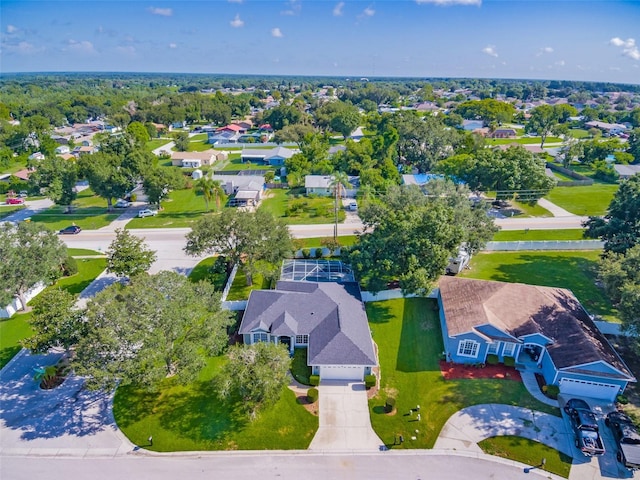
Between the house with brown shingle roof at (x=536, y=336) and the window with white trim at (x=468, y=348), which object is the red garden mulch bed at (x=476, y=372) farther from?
the window with white trim at (x=468, y=348)

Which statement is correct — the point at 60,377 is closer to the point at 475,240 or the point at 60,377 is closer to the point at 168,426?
the point at 168,426

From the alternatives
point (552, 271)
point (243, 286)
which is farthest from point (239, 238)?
point (552, 271)

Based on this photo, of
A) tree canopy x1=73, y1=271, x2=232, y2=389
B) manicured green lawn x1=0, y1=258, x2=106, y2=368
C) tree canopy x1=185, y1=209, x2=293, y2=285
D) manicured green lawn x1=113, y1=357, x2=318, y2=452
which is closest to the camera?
tree canopy x1=73, y1=271, x2=232, y2=389

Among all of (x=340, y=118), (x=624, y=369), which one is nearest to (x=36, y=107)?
(x=340, y=118)

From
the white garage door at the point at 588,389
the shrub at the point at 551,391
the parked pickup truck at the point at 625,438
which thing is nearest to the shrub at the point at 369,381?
the shrub at the point at 551,391

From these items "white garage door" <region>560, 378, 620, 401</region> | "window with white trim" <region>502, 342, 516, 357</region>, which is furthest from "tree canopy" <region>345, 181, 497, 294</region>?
"white garage door" <region>560, 378, 620, 401</region>

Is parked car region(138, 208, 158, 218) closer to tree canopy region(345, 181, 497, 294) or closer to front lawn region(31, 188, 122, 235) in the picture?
front lawn region(31, 188, 122, 235)
